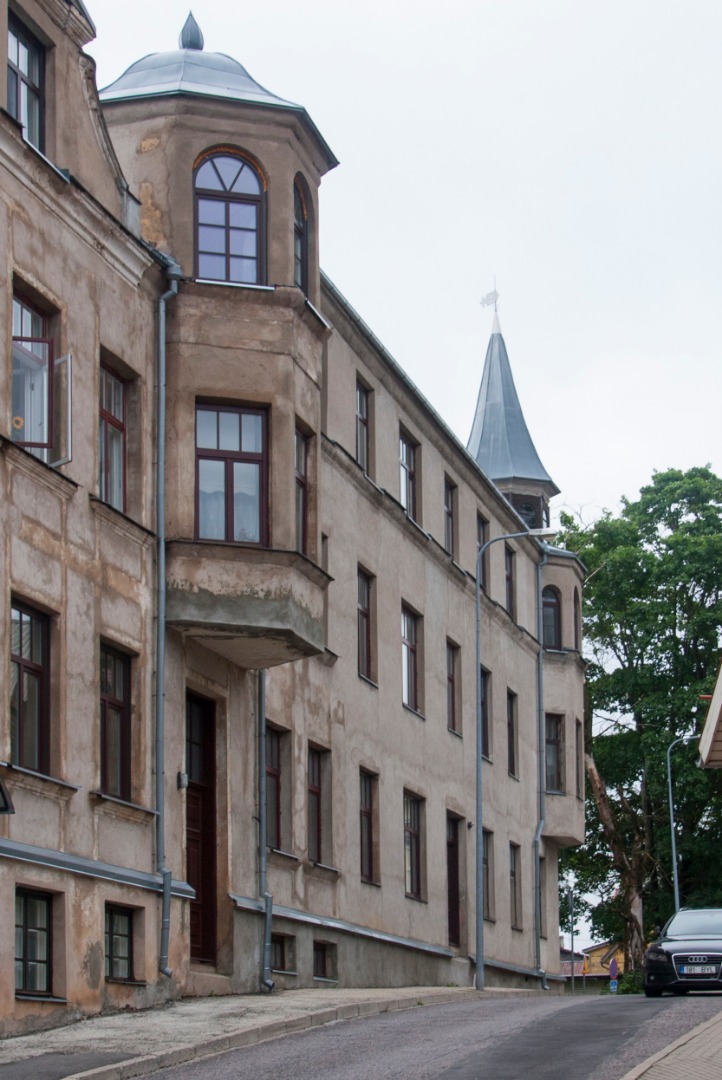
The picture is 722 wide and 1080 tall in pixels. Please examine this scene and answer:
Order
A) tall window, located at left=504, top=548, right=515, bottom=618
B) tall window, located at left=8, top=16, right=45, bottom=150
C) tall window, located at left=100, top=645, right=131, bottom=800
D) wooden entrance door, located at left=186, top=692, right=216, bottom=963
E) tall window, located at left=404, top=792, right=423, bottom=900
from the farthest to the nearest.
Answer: tall window, located at left=504, top=548, right=515, bottom=618, tall window, located at left=404, top=792, right=423, bottom=900, wooden entrance door, located at left=186, top=692, right=216, bottom=963, tall window, located at left=100, top=645, right=131, bottom=800, tall window, located at left=8, top=16, right=45, bottom=150

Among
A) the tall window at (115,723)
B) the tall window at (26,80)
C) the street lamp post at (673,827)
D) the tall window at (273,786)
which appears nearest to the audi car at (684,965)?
the tall window at (273,786)

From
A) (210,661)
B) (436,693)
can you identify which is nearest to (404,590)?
(436,693)

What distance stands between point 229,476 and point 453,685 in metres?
14.8

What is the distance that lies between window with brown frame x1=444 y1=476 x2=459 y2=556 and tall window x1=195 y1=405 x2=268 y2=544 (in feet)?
46.2

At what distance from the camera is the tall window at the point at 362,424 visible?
3297 centimetres

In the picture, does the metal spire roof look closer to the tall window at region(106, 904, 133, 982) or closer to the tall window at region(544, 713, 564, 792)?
the tall window at region(544, 713, 564, 792)

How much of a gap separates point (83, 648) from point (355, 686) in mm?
10786

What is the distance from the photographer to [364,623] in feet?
108

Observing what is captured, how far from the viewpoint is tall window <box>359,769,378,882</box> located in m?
32.2

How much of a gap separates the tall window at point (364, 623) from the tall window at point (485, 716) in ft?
26.2

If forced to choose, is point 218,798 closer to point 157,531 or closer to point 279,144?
point 157,531

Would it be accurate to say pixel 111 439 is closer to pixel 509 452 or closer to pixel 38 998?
pixel 38 998

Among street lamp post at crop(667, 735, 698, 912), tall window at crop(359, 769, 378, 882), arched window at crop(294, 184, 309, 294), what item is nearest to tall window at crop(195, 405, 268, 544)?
arched window at crop(294, 184, 309, 294)

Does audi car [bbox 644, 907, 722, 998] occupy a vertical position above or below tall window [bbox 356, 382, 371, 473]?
below
